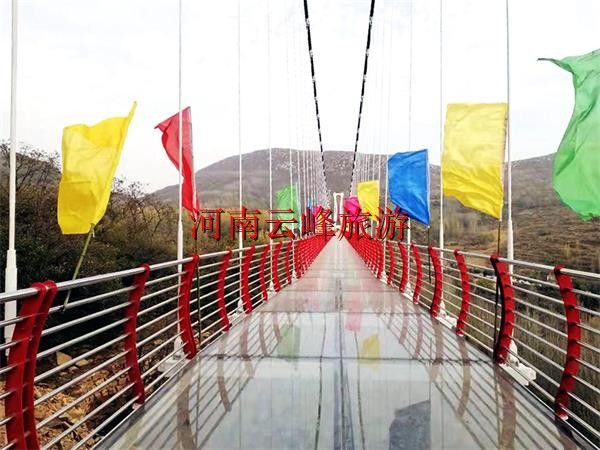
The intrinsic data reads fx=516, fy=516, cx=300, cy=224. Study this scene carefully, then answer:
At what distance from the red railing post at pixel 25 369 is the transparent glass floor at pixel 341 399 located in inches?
24.3

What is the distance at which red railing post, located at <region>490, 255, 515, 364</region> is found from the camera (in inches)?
179

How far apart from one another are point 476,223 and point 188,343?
37.1m

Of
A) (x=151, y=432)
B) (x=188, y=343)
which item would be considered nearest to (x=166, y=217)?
(x=188, y=343)

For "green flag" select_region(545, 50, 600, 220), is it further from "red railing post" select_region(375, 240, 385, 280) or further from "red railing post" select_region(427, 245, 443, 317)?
"red railing post" select_region(375, 240, 385, 280)

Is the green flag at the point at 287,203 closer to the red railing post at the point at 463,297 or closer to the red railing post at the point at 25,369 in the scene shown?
the red railing post at the point at 463,297

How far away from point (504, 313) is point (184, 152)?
16.4 feet

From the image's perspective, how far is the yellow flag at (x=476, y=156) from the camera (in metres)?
6.66

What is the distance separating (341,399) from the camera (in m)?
3.54

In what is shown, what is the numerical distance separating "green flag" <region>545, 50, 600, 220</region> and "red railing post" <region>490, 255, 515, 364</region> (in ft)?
3.76

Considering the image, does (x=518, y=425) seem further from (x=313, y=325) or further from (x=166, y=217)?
(x=166, y=217)

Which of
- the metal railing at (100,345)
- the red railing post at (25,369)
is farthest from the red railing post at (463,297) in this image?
the red railing post at (25,369)

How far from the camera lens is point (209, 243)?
27344 millimetres

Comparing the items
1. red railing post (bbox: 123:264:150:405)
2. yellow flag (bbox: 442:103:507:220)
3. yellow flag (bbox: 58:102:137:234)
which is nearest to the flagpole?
yellow flag (bbox: 442:103:507:220)

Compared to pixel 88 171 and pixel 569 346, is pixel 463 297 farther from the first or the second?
pixel 88 171
